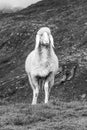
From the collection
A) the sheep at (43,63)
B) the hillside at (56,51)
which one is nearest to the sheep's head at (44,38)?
the sheep at (43,63)

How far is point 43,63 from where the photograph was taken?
64.0ft

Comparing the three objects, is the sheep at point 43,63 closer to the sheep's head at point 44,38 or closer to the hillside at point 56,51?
the sheep's head at point 44,38

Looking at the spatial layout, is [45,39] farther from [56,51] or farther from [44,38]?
[56,51]

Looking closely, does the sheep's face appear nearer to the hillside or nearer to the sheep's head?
the sheep's head

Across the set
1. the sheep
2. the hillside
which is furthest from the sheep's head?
the hillside

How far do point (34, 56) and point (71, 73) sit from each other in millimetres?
26579

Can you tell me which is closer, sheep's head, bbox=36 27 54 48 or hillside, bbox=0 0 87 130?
sheep's head, bbox=36 27 54 48

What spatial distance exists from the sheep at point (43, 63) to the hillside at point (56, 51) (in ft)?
6.74

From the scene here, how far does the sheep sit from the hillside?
6.74 feet

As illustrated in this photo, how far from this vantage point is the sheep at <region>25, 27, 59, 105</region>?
19359 mm

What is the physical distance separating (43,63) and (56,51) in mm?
36246

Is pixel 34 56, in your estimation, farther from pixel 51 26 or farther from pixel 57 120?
pixel 51 26

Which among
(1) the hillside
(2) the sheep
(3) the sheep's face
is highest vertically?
(3) the sheep's face

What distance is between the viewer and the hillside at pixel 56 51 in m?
24.8
